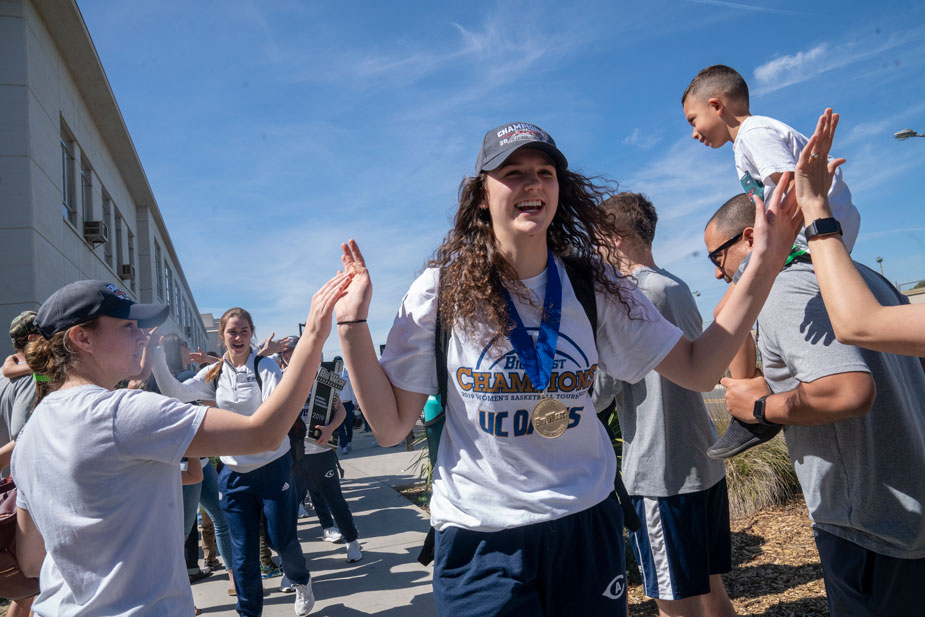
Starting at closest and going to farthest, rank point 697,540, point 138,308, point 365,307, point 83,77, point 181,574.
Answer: point 365,307 → point 181,574 → point 138,308 → point 697,540 → point 83,77

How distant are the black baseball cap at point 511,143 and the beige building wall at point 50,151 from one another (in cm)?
1138

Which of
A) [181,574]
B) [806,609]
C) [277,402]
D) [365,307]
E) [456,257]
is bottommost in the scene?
[806,609]

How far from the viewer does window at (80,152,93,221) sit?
16938 millimetres

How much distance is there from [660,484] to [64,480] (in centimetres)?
244

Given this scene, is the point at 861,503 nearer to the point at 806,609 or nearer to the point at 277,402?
the point at 277,402

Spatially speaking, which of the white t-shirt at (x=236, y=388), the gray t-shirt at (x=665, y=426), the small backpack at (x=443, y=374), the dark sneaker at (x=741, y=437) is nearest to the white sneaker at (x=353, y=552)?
the white t-shirt at (x=236, y=388)

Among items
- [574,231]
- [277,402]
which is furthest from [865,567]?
[277,402]

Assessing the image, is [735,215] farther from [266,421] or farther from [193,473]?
[193,473]

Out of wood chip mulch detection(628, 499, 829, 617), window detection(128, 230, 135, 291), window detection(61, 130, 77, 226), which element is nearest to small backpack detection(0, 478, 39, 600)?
wood chip mulch detection(628, 499, 829, 617)

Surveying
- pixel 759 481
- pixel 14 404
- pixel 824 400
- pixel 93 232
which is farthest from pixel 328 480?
pixel 93 232

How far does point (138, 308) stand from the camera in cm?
235

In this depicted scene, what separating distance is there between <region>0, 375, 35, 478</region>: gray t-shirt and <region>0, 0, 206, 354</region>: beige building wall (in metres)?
7.25

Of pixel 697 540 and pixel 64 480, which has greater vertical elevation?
pixel 64 480

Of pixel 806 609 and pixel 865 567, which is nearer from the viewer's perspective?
pixel 865 567
